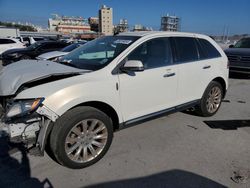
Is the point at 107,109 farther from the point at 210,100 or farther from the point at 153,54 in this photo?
the point at 210,100

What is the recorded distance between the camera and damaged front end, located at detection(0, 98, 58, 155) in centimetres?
251

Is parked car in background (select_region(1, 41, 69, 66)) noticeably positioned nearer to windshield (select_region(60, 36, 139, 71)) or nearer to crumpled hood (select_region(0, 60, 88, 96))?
windshield (select_region(60, 36, 139, 71))

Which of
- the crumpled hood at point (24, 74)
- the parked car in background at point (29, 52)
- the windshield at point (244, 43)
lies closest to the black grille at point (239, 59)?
the windshield at point (244, 43)

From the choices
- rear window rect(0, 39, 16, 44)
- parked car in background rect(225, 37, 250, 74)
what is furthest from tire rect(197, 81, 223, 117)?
rear window rect(0, 39, 16, 44)

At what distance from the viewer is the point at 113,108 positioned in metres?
3.11

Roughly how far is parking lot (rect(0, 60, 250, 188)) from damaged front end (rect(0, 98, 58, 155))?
0.46 metres

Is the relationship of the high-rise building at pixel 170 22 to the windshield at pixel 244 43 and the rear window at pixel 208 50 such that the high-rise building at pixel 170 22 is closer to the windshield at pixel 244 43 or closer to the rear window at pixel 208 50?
the windshield at pixel 244 43

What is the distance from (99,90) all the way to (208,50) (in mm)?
2691

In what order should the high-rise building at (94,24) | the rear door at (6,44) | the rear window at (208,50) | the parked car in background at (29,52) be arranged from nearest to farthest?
the rear window at (208,50) < the parked car in background at (29,52) < the rear door at (6,44) < the high-rise building at (94,24)

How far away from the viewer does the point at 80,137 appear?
9.61 feet

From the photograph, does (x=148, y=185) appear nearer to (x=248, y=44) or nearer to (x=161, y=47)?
(x=161, y=47)

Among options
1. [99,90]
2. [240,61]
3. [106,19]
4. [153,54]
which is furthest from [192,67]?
[106,19]

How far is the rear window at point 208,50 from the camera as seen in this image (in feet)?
14.5

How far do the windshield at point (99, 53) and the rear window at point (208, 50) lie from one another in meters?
1.63
